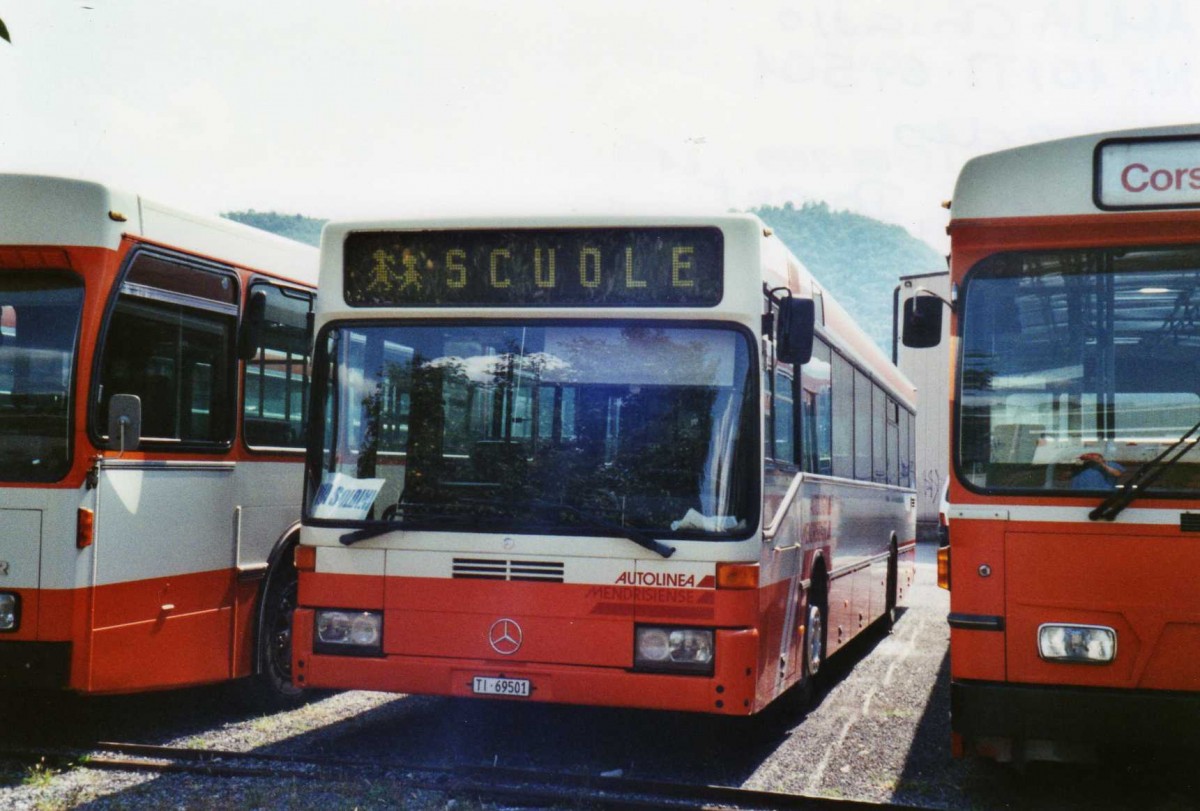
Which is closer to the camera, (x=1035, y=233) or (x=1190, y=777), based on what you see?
(x=1035, y=233)

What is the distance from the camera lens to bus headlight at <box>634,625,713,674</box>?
6.93 meters

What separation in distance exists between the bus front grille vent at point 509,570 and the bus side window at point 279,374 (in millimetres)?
2347

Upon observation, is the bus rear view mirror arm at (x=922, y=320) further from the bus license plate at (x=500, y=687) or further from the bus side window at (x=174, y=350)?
the bus side window at (x=174, y=350)

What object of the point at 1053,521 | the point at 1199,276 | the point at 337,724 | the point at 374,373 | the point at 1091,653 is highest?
the point at 1199,276

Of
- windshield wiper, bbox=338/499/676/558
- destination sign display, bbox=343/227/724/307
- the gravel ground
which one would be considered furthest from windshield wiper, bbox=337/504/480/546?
the gravel ground

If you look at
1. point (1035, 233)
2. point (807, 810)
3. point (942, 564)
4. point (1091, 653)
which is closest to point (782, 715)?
point (942, 564)

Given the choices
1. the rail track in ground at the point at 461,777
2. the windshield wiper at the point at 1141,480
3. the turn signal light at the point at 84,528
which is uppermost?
the windshield wiper at the point at 1141,480

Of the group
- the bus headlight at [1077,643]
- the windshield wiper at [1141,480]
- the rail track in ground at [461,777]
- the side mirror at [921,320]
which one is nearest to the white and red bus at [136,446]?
the rail track in ground at [461,777]

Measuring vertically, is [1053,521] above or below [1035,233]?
below

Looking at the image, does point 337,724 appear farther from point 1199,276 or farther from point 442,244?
point 1199,276

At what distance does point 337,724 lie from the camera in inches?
349

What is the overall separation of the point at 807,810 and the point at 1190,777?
2.48 meters

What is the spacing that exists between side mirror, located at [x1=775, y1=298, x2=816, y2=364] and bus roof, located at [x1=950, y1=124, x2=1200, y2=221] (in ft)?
2.93

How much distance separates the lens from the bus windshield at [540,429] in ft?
23.2
